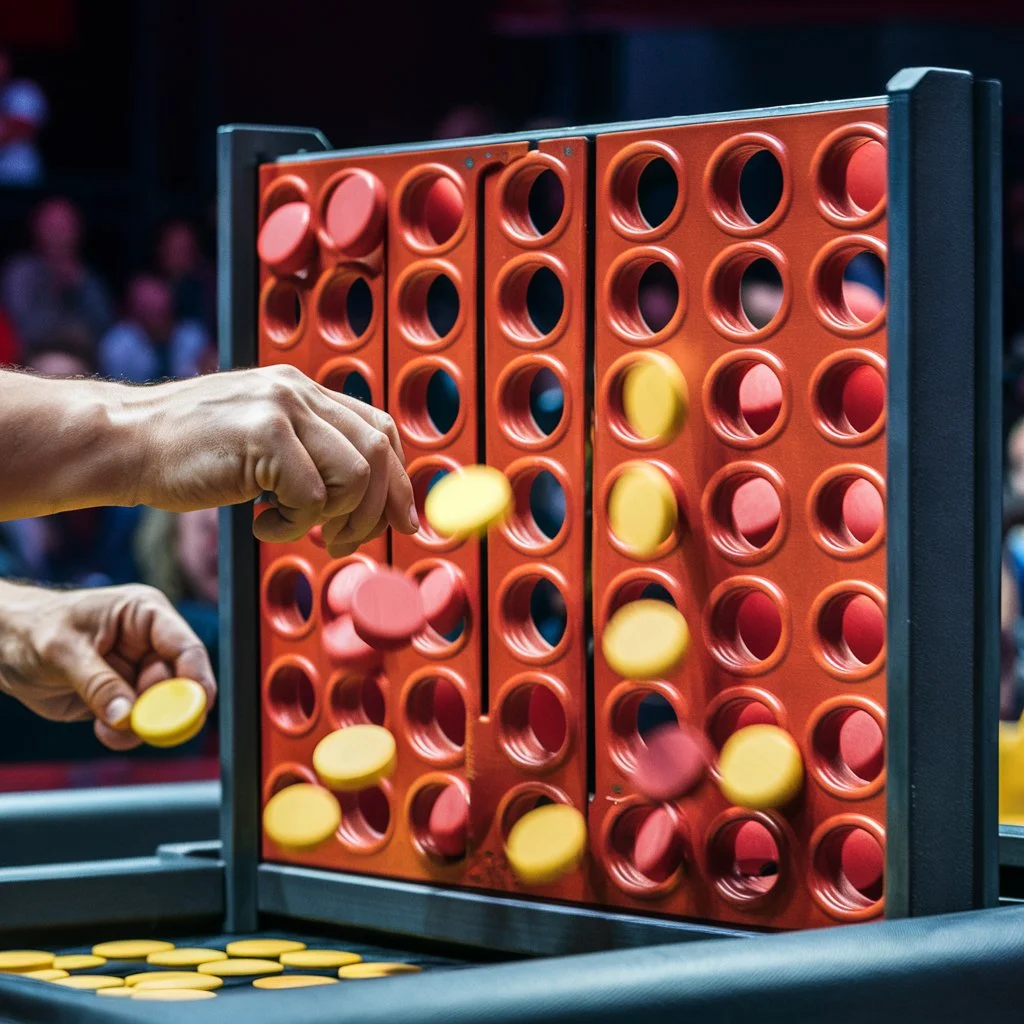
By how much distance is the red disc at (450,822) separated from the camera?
1376 millimetres

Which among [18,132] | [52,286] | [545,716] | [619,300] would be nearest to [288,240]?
[619,300]

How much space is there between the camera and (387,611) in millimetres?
1286

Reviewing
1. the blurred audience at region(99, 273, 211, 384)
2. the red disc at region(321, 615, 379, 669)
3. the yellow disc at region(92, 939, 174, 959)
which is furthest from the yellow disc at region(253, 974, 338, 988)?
the blurred audience at region(99, 273, 211, 384)

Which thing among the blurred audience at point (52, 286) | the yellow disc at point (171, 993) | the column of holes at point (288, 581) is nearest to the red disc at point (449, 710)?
the column of holes at point (288, 581)

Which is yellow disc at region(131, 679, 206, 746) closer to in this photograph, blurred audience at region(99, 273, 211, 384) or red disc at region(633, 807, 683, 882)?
red disc at region(633, 807, 683, 882)

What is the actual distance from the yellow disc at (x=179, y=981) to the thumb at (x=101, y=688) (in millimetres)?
289

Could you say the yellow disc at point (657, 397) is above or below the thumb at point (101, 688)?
above

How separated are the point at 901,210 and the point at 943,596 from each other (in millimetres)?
233

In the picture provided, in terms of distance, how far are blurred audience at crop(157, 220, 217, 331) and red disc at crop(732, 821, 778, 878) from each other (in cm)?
468

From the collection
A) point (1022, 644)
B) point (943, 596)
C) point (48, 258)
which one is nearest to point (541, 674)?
point (943, 596)

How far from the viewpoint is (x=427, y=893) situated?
4.52ft

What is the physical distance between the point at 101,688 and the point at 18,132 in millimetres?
4777

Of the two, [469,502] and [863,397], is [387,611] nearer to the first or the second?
[469,502]

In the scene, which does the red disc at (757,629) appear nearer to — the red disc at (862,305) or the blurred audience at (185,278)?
the red disc at (862,305)
